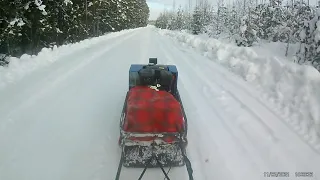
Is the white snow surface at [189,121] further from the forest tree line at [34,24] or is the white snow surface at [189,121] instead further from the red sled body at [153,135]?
the forest tree line at [34,24]

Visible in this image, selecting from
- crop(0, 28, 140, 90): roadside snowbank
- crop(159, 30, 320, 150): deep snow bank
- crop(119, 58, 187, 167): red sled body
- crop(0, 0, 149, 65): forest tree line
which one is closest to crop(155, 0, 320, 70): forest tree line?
crop(159, 30, 320, 150): deep snow bank

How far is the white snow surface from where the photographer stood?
13.8 feet

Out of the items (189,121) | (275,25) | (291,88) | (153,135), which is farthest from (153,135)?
(275,25)

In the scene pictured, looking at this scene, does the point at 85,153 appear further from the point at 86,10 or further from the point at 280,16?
the point at 280,16

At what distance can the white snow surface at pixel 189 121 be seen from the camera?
13.8 ft

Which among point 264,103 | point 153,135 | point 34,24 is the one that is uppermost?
point 34,24

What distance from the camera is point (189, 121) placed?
5.89 m

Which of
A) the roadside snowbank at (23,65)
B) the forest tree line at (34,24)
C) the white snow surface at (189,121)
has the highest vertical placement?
the forest tree line at (34,24)

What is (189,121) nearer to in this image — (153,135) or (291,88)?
(153,135)

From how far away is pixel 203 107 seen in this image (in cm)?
678

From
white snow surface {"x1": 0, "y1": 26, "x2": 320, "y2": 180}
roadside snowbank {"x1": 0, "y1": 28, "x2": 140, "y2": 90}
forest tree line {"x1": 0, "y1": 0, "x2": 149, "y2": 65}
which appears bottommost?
white snow surface {"x1": 0, "y1": 26, "x2": 320, "y2": 180}

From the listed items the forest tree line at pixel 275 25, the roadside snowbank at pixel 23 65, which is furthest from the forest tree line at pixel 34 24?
the forest tree line at pixel 275 25

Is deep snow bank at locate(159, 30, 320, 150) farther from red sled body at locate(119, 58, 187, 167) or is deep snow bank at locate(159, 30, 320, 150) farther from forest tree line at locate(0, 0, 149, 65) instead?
forest tree line at locate(0, 0, 149, 65)

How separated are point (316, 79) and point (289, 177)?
3.03 meters
